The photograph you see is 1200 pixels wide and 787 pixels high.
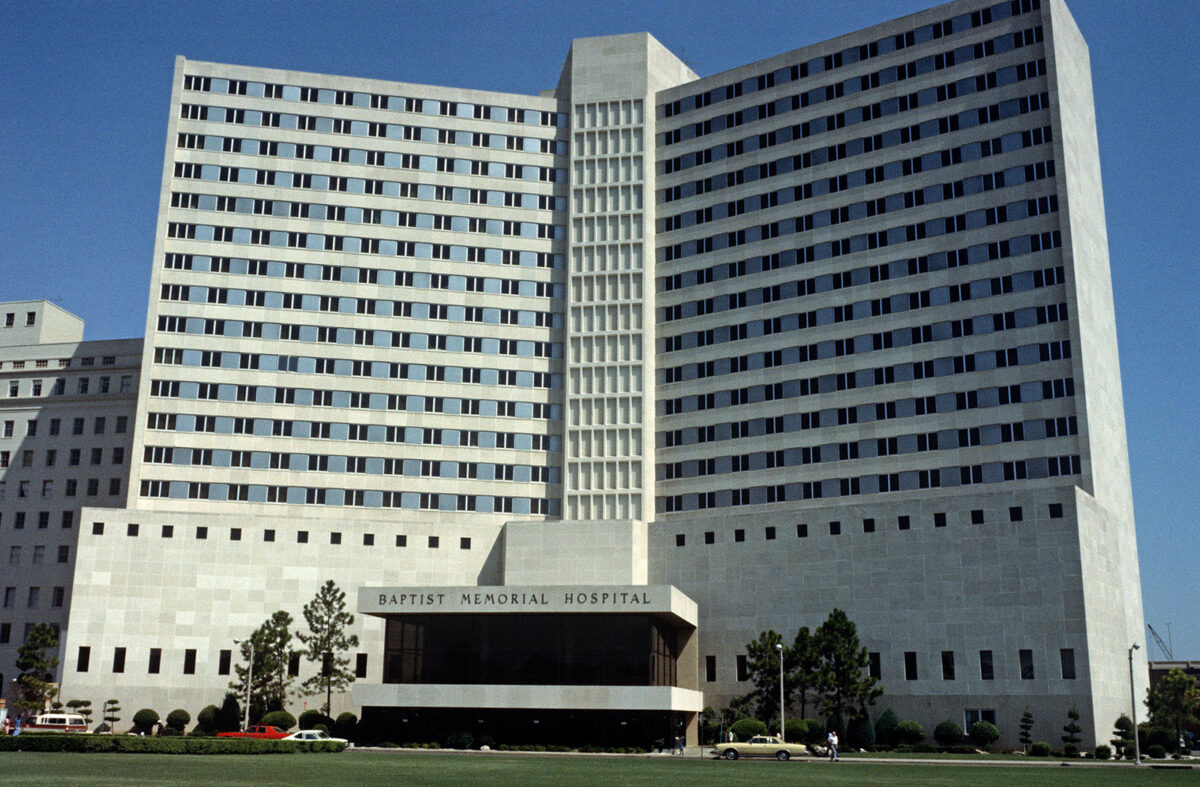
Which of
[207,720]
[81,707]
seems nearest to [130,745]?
[207,720]

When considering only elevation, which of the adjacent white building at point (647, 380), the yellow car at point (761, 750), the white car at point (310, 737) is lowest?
the yellow car at point (761, 750)

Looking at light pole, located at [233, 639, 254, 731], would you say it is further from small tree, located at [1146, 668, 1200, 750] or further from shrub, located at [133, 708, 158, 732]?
small tree, located at [1146, 668, 1200, 750]

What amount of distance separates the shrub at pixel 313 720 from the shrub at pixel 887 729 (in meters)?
41.4

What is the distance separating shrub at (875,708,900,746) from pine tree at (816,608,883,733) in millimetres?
1431

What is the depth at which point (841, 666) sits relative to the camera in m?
78.9

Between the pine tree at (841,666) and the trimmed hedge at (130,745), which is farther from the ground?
the pine tree at (841,666)

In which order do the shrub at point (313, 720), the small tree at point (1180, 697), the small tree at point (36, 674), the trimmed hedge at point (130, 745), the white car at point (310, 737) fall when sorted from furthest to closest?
1. the small tree at point (1180, 697)
2. the small tree at point (36, 674)
3. the shrub at point (313, 720)
4. the white car at point (310, 737)
5. the trimmed hedge at point (130, 745)

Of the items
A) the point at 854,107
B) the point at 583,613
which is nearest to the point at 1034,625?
the point at 583,613

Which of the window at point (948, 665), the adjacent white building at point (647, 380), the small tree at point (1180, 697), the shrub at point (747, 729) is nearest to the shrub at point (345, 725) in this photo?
the adjacent white building at point (647, 380)

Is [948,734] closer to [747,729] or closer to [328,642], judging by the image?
[747,729]

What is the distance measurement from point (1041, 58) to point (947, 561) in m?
43.2

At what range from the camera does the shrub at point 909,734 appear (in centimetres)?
7869

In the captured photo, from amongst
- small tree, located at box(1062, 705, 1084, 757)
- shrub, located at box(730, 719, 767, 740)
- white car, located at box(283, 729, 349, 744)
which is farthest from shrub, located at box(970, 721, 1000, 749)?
white car, located at box(283, 729, 349, 744)

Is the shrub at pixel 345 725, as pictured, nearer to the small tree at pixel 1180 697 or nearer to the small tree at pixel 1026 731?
the small tree at pixel 1026 731
